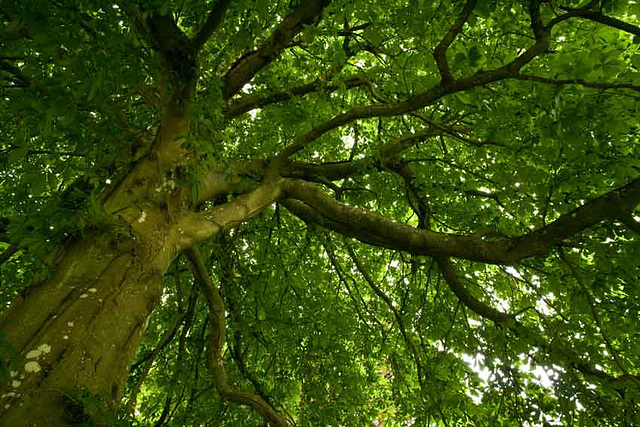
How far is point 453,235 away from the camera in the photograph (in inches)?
140

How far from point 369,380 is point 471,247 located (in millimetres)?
3360

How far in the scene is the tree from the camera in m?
2.20

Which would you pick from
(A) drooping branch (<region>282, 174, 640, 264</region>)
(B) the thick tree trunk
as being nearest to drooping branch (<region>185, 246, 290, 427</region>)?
(B) the thick tree trunk

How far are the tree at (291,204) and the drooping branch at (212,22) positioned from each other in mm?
22

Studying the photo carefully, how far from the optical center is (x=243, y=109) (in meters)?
4.98

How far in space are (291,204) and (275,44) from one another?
1.88 metres

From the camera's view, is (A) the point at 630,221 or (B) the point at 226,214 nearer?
(A) the point at 630,221

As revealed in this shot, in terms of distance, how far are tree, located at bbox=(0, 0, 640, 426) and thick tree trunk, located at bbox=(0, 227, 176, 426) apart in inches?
0.4

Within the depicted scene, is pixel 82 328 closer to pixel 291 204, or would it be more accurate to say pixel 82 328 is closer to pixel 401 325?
pixel 291 204

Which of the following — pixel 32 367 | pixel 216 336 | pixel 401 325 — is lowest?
pixel 32 367

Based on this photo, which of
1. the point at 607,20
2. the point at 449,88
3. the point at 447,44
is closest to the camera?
the point at 607,20

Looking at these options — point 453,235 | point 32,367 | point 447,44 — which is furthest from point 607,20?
point 32,367

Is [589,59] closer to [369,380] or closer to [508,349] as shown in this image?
[508,349]

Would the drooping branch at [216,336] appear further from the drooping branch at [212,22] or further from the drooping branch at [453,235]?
the drooping branch at [212,22]
